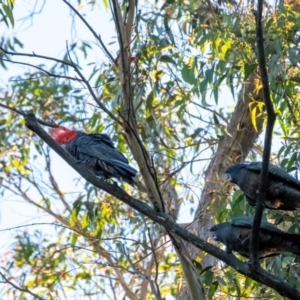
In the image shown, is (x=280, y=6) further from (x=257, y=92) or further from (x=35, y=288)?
(x=35, y=288)

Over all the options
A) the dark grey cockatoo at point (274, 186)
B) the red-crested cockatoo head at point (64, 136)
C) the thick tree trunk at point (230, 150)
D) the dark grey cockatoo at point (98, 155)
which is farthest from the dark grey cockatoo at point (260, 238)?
the thick tree trunk at point (230, 150)

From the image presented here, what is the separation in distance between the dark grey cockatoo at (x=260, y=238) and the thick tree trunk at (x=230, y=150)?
1770 millimetres

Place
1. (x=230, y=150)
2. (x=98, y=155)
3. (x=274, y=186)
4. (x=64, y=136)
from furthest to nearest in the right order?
(x=230, y=150) < (x=64, y=136) < (x=98, y=155) < (x=274, y=186)

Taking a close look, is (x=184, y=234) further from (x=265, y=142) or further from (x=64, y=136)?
(x=64, y=136)

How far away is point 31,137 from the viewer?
6910 millimetres

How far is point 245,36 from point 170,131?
5.65 feet

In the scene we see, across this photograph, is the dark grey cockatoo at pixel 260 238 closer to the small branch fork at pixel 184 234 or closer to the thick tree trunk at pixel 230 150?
the small branch fork at pixel 184 234

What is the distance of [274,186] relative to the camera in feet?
9.91

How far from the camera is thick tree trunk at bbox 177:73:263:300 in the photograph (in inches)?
199

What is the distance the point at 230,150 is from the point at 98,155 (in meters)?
1.78

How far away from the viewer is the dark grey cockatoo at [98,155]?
3.51 meters

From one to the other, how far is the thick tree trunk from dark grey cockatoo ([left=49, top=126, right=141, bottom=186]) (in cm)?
118

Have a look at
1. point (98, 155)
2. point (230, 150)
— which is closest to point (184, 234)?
point (98, 155)

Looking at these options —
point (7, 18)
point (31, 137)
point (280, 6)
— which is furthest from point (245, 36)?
point (31, 137)
